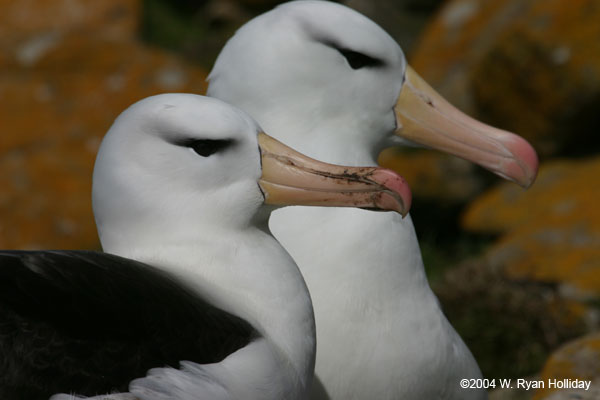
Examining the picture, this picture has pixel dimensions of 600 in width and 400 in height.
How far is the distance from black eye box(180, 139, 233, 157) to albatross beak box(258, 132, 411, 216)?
13cm

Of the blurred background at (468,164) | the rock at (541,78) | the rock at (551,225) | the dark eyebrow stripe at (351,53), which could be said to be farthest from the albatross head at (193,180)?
the rock at (541,78)

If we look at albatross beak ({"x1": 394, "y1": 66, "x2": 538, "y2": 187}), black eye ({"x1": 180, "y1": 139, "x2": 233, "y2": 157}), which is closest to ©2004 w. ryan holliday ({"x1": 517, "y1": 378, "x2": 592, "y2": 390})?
albatross beak ({"x1": 394, "y1": 66, "x2": 538, "y2": 187})

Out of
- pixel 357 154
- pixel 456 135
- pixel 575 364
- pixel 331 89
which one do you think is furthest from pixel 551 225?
pixel 331 89

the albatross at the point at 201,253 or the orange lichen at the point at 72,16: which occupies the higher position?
the albatross at the point at 201,253

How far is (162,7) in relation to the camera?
11.7 meters

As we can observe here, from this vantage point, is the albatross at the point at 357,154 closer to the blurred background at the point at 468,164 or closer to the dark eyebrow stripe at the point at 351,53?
the dark eyebrow stripe at the point at 351,53

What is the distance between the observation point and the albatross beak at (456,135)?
12.2 ft

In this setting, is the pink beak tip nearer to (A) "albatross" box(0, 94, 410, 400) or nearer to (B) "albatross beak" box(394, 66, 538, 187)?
(A) "albatross" box(0, 94, 410, 400)

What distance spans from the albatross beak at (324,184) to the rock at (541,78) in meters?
3.98

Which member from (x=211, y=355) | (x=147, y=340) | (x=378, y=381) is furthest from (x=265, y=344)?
(x=378, y=381)

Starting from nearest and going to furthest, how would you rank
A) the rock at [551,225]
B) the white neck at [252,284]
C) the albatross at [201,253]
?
the albatross at [201,253] < the white neck at [252,284] < the rock at [551,225]

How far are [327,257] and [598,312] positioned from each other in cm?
263

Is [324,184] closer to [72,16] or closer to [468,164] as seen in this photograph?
[468,164]

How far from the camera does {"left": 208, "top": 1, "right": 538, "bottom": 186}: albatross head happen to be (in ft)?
11.7
